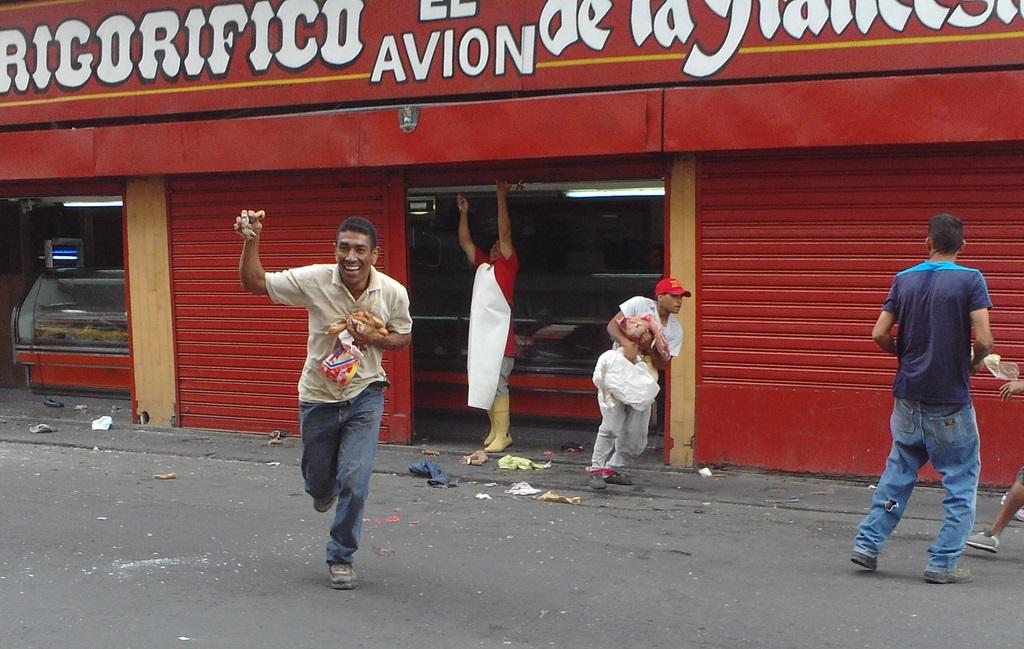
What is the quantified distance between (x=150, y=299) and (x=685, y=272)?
5.21 m

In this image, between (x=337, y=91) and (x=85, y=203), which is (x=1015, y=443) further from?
(x=85, y=203)

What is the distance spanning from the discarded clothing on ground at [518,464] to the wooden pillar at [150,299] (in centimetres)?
368

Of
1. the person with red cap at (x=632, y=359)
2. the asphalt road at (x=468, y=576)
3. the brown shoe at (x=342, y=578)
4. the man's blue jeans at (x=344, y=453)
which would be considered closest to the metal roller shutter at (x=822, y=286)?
the person with red cap at (x=632, y=359)

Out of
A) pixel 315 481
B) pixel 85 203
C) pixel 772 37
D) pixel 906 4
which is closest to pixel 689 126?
pixel 772 37

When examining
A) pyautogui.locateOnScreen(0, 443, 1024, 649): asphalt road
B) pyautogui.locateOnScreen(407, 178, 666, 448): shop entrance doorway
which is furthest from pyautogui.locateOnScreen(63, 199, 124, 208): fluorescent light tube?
pyautogui.locateOnScreen(0, 443, 1024, 649): asphalt road

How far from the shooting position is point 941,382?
18.6ft

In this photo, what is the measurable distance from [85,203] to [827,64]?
800 cm

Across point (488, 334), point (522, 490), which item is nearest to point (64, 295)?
point (488, 334)

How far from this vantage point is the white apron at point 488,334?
9.42 m

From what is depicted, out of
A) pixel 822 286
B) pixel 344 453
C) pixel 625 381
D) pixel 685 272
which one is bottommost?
pixel 344 453

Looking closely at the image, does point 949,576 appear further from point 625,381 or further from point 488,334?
point 488,334

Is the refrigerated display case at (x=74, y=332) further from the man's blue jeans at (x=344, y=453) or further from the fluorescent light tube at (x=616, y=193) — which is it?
the man's blue jeans at (x=344, y=453)

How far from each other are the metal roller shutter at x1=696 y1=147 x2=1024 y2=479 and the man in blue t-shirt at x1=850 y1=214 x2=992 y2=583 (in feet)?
7.87

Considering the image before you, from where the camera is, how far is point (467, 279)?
11.0 metres
